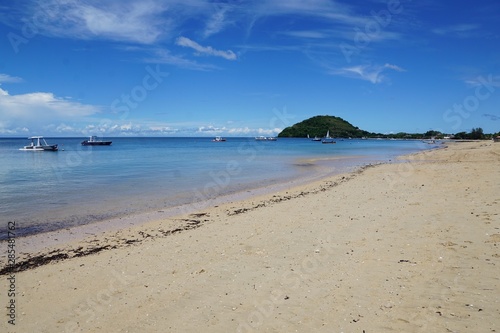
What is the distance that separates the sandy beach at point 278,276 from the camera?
5312mm

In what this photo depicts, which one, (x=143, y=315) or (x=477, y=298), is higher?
(x=477, y=298)

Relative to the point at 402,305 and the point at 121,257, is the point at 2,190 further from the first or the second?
the point at 402,305

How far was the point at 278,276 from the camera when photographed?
6.96 m

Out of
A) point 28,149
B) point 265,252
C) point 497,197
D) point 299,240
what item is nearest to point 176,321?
point 265,252

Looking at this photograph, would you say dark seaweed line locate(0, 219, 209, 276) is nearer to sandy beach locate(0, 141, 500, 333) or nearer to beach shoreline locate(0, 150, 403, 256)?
sandy beach locate(0, 141, 500, 333)

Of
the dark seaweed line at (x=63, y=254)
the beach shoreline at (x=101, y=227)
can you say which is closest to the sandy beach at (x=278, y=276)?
the dark seaweed line at (x=63, y=254)

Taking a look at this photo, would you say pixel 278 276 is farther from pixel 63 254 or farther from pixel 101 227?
pixel 101 227

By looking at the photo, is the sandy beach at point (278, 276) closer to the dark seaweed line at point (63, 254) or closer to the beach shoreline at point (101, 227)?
the dark seaweed line at point (63, 254)

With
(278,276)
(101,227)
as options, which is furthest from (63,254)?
(278,276)

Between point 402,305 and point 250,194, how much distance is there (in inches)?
A: 562

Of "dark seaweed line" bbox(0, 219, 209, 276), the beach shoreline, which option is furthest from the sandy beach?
the beach shoreline

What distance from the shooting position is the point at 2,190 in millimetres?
21109

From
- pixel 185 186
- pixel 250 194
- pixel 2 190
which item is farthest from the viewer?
pixel 185 186

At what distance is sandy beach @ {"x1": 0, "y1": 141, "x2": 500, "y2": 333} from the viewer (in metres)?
5.31
